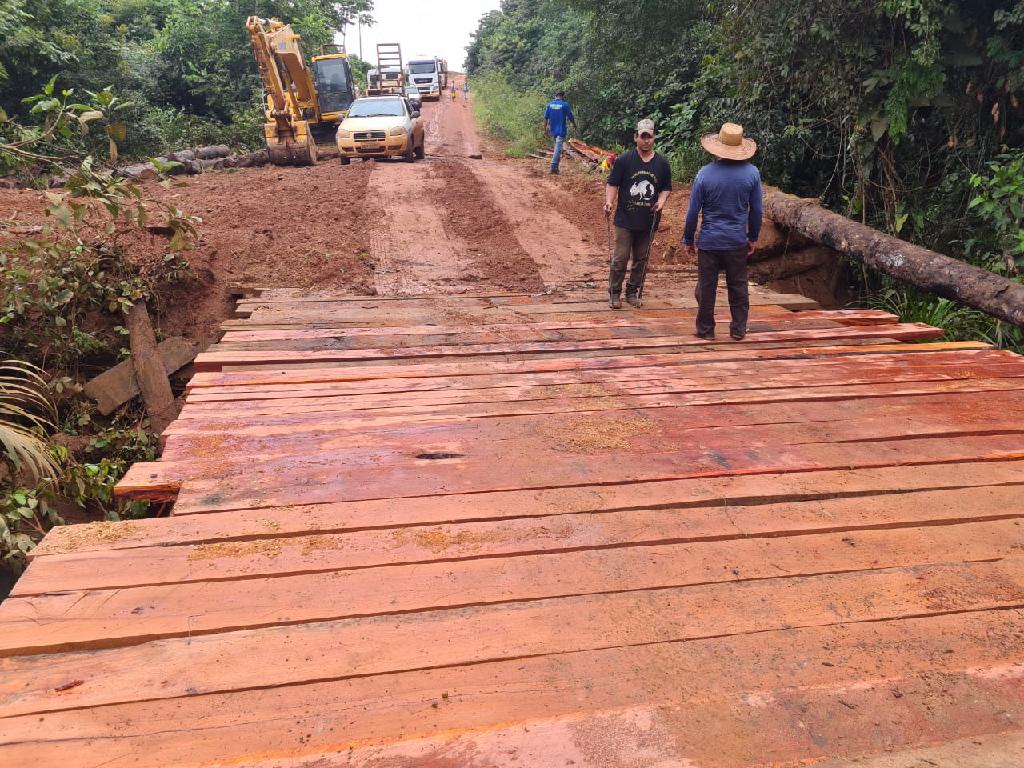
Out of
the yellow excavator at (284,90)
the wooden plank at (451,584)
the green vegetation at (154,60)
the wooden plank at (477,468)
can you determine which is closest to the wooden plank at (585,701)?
the wooden plank at (451,584)

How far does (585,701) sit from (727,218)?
4.26m

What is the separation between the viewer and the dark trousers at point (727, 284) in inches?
213

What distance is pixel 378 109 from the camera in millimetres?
17547

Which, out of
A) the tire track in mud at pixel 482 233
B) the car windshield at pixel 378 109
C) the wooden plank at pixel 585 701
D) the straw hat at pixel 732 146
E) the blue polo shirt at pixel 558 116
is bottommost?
the wooden plank at pixel 585 701

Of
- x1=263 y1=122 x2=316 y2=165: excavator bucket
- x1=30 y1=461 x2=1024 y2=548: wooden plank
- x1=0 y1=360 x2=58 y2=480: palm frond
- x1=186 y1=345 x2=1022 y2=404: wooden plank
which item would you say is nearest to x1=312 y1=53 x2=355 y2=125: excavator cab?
x1=263 y1=122 x2=316 y2=165: excavator bucket

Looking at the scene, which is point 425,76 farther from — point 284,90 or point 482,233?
point 482,233

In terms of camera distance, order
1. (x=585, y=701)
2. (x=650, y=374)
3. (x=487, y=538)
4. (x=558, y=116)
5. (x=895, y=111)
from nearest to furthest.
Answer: (x=585, y=701) < (x=487, y=538) < (x=650, y=374) < (x=895, y=111) < (x=558, y=116)

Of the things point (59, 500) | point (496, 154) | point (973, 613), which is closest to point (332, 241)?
point (59, 500)

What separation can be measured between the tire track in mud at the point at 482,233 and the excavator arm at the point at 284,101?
4.31 m

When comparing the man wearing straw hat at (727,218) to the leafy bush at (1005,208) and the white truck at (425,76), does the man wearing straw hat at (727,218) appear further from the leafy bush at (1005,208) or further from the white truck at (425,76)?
the white truck at (425,76)

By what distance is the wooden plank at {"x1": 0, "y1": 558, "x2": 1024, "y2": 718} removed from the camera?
6.65ft

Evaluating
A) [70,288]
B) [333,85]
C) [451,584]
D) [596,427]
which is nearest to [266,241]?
[70,288]

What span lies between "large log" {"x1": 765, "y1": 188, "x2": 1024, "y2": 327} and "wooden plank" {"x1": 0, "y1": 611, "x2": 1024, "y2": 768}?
4771 millimetres

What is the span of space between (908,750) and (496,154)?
21.7m
